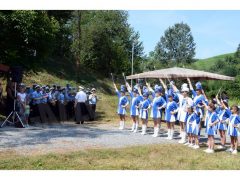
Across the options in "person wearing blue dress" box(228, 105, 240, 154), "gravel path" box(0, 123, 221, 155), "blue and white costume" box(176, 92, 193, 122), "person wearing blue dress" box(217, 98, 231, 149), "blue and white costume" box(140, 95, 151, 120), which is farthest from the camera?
"blue and white costume" box(140, 95, 151, 120)

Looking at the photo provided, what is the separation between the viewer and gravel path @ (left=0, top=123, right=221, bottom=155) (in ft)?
36.5

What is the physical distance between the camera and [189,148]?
12039 millimetres

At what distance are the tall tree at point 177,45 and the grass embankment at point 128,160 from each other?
58.0 m

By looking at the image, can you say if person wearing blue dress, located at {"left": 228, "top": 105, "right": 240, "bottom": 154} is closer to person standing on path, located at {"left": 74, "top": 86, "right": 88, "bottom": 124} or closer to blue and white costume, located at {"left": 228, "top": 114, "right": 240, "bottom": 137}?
blue and white costume, located at {"left": 228, "top": 114, "right": 240, "bottom": 137}

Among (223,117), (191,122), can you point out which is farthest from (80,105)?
(223,117)

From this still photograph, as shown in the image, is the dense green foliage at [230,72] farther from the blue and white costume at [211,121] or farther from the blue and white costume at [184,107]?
the blue and white costume at [211,121]

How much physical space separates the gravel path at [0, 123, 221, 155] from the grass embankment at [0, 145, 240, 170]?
79 centimetres

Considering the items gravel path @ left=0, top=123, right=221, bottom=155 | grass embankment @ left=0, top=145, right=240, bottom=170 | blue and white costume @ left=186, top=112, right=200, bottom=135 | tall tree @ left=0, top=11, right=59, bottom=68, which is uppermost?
tall tree @ left=0, top=11, right=59, bottom=68

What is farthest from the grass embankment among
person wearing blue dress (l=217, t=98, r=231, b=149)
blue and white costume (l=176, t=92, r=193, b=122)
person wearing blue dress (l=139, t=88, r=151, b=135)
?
person wearing blue dress (l=139, t=88, r=151, b=135)

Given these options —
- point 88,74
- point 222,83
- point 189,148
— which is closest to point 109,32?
point 88,74

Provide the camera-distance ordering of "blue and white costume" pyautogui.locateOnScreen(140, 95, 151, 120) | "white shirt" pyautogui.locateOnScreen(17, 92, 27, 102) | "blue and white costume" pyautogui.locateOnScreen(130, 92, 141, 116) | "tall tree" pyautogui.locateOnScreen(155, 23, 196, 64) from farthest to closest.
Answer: "tall tree" pyautogui.locateOnScreen(155, 23, 196, 64)
"blue and white costume" pyautogui.locateOnScreen(130, 92, 141, 116)
"white shirt" pyautogui.locateOnScreen(17, 92, 27, 102)
"blue and white costume" pyautogui.locateOnScreen(140, 95, 151, 120)

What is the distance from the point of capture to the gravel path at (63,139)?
11117 millimetres

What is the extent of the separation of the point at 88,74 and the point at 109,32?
7.09 m

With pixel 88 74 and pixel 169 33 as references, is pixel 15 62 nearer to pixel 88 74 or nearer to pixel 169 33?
pixel 88 74
